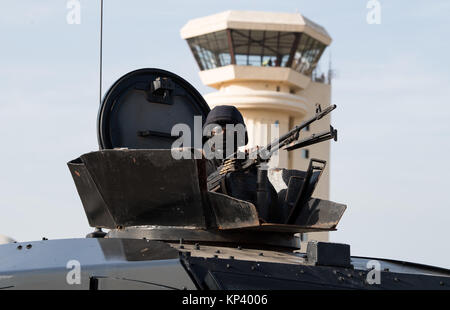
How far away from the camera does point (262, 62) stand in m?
52.9

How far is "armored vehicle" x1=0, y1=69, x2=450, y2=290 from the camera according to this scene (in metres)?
8.19

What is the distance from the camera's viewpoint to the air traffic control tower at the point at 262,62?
5050cm

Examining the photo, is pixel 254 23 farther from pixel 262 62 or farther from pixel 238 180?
pixel 238 180

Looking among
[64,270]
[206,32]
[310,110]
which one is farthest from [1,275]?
[310,110]

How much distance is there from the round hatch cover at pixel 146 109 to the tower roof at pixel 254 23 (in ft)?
123

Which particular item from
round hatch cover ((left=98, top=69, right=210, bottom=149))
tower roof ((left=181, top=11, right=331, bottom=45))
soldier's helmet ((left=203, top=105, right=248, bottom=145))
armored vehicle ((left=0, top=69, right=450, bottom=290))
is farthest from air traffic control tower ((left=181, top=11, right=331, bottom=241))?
soldier's helmet ((left=203, top=105, right=248, bottom=145))

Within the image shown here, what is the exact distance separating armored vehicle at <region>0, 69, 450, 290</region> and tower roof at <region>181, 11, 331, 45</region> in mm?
37640

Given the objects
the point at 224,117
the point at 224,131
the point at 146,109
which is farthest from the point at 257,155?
the point at 146,109

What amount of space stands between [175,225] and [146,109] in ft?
9.16

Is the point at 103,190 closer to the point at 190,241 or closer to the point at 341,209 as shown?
the point at 190,241

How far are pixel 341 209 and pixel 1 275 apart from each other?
4.02 m

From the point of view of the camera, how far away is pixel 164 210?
9.87 meters

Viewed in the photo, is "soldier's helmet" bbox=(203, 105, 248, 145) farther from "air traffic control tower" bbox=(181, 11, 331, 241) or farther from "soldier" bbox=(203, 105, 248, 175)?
"air traffic control tower" bbox=(181, 11, 331, 241)

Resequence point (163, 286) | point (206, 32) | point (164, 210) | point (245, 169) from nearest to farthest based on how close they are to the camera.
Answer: point (163, 286) → point (164, 210) → point (245, 169) → point (206, 32)
